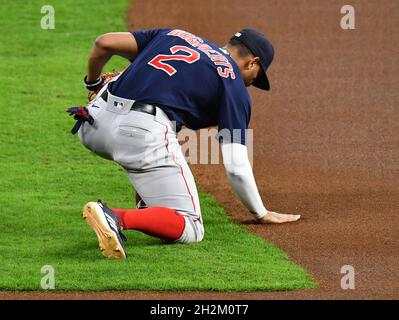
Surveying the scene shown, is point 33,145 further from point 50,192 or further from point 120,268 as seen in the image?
point 120,268

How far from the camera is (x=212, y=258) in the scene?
229 inches

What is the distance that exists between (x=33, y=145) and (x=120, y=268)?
3.71 meters

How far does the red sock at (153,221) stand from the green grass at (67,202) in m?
0.12

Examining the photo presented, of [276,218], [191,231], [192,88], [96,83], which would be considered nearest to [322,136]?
[276,218]

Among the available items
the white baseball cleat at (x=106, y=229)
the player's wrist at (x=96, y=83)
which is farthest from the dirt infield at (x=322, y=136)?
the player's wrist at (x=96, y=83)

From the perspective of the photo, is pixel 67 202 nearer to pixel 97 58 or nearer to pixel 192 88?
pixel 97 58

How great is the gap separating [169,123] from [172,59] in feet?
1.29

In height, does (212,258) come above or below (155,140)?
below

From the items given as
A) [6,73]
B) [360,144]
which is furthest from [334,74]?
[6,73]

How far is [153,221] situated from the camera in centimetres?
590

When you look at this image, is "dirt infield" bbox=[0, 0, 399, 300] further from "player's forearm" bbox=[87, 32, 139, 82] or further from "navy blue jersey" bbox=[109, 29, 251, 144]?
"player's forearm" bbox=[87, 32, 139, 82]

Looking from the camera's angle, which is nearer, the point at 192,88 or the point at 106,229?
the point at 106,229

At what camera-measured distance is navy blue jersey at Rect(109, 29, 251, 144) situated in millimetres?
6090

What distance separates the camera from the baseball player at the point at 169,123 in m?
6.06
